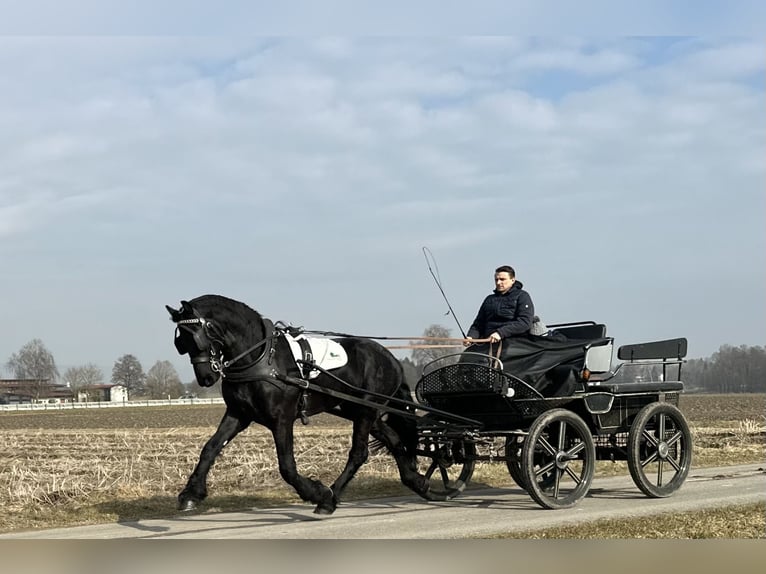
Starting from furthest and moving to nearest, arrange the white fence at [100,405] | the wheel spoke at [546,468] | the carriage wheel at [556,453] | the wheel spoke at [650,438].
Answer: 1. the white fence at [100,405]
2. the wheel spoke at [650,438]
3. the wheel spoke at [546,468]
4. the carriage wheel at [556,453]

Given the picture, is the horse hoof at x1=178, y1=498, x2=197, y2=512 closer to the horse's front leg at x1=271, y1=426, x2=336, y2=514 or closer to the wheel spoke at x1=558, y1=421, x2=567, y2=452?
the horse's front leg at x1=271, y1=426, x2=336, y2=514

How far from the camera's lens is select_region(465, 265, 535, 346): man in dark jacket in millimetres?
11133

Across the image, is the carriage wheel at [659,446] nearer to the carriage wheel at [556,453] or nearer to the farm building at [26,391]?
the carriage wheel at [556,453]

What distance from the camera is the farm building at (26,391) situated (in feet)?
326

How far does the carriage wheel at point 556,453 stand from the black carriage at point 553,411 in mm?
12

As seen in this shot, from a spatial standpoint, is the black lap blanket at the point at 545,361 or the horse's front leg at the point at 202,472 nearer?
the horse's front leg at the point at 202,472

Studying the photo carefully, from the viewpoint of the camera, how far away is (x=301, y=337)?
1040 centimetres

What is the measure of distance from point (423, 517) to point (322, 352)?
2.10 m

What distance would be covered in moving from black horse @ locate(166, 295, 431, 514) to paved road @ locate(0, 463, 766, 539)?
17.6 inches

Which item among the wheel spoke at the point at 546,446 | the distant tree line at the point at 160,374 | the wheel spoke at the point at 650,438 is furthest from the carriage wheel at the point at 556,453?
the distant tree line at the point at 160,374

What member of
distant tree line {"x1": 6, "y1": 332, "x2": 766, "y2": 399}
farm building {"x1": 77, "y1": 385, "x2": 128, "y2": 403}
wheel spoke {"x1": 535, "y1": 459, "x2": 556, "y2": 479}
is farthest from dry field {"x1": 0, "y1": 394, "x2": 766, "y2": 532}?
farm building {"x1": 77, "y1": 385, "x2": 128, "y2": 403}

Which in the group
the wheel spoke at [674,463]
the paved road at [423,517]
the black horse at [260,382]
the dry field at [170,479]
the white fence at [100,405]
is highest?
the black horse at [260,382]

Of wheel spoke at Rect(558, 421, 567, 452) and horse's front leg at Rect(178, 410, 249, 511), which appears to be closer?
horse's front leg at Rect(178, 410, 249, 511)

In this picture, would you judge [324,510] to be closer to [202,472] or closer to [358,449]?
[358,449]
